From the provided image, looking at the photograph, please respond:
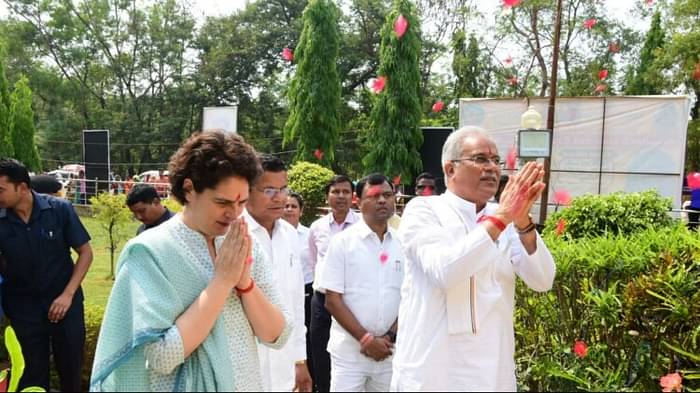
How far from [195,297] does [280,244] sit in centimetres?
131

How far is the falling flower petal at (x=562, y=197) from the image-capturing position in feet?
38.7

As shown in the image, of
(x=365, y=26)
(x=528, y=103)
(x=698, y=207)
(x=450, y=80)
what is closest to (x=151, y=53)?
(x=365, y=26)

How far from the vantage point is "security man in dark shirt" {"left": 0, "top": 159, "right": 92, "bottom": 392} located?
3.86 metres

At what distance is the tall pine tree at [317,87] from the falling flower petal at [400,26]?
6.81 ft

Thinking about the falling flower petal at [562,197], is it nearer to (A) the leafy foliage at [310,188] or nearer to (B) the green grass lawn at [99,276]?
(A) the leafy foliage at [310,188]

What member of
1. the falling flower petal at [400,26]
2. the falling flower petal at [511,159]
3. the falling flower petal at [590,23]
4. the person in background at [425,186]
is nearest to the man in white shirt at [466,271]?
the person in background at [425,186]

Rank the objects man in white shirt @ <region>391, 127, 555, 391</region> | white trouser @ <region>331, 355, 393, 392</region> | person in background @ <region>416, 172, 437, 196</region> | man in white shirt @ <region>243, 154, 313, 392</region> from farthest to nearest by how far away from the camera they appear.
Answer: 1. person in background @ <region>416, 172, 437, 196</region>
2. white trouser @ <region>331, 355, 393, 392</region>
3. man in white shirt @ <region>243, 154, 313, 392</region>
4. man in white shirt @ <region>391, 127, 555, 391</region>

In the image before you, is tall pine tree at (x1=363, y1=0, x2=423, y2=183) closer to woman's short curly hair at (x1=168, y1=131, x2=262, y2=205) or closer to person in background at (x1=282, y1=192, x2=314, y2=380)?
person in background at (x1=282, y1=192, x2=314, y2=380)

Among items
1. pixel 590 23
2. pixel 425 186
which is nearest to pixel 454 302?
pixel 425 186

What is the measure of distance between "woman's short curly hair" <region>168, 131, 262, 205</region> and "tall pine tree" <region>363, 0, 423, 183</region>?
15366 millimetres

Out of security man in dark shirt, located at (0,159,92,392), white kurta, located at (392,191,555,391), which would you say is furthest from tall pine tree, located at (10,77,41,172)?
white kurta, located at (392,191,555,391)

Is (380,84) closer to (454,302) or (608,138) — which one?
(608,138)

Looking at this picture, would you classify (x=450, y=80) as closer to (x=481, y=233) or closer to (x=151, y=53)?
(x=151, y=53)

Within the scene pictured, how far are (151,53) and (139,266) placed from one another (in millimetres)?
35202
